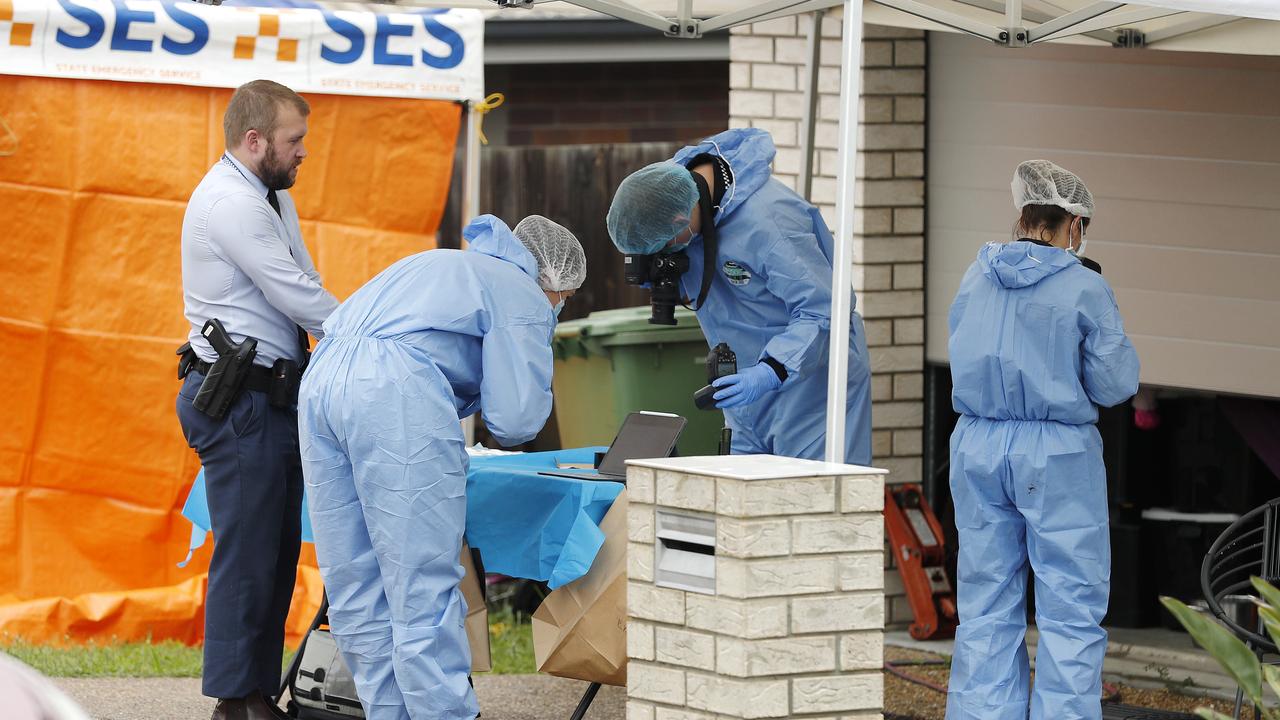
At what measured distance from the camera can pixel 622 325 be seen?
698cm

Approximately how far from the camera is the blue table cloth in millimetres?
5027

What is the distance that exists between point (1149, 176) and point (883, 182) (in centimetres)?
106

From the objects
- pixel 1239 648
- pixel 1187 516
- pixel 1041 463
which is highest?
pixel 1041 463

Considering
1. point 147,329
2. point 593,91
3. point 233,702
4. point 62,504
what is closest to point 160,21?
point 147,329

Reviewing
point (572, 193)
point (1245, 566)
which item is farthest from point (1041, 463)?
point (572, 193)

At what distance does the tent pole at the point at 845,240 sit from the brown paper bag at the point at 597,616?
0.93 meters

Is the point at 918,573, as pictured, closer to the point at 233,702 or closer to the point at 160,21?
the point at 233,702

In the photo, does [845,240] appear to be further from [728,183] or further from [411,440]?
[728,183]

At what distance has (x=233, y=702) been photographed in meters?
5.23

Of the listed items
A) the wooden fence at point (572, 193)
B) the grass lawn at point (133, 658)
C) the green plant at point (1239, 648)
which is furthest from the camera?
the wooden fence at point (572, 193)

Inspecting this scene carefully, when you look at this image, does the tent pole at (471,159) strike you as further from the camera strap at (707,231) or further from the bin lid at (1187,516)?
the bin lid at (1187,516)

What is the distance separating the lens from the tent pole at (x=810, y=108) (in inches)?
263

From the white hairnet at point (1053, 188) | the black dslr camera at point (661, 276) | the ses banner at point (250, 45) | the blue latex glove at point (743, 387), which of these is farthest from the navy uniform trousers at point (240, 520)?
the white hairnet at point (1053, 188)

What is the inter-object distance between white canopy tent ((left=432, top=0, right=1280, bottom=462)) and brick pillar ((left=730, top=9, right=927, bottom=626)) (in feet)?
1.10
